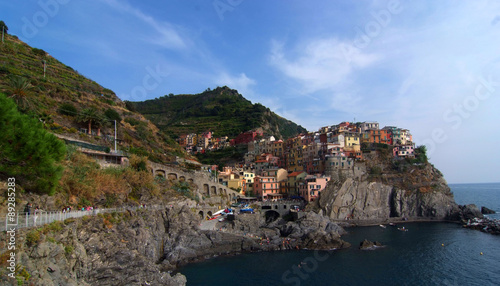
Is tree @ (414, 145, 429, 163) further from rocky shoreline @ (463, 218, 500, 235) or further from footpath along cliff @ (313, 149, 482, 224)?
rocky shoreline @ (463, 218, 500, 235)

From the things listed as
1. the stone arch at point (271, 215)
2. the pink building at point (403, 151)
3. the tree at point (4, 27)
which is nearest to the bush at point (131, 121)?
the tree at point (4, 27)

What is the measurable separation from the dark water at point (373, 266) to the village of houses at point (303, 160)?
74.0 feet

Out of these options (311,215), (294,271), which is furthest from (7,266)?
(311,215)

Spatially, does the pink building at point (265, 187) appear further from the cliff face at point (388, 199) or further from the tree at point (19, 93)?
the tree at point (19, 93)

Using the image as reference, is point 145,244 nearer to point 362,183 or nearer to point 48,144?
point 48,144

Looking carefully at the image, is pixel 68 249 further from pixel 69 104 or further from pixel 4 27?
pixel 4 27

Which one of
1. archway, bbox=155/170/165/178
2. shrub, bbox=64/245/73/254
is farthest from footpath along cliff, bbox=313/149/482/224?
shrub, bbox=64/245/73/254

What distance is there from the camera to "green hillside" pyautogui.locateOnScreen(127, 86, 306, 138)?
12251 cm

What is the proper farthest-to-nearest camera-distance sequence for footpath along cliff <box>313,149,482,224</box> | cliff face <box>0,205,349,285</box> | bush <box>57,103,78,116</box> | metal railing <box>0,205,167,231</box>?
footpath along cliff <box>313,149,482,224</box>, bush <box>57,103,78,116</box>, cliff face <box>0,205,349,285</box>, metal railing <box>0,205,167,231</box>

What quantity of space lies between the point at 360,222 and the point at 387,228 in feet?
17.3

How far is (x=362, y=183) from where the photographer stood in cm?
6341

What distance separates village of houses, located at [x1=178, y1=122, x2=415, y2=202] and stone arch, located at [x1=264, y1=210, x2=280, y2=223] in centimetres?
732

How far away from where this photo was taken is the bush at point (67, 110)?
47.8m

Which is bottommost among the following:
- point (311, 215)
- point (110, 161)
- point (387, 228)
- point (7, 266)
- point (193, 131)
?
point (387, 228)
